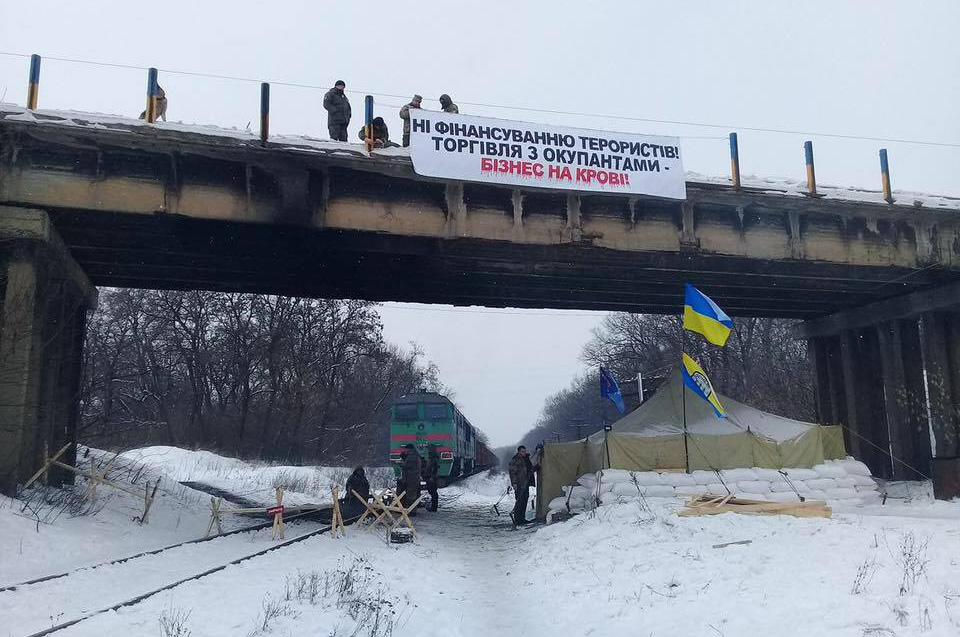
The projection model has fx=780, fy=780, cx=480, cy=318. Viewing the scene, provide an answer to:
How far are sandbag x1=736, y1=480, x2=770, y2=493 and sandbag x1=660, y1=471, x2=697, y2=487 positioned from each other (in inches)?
39.9

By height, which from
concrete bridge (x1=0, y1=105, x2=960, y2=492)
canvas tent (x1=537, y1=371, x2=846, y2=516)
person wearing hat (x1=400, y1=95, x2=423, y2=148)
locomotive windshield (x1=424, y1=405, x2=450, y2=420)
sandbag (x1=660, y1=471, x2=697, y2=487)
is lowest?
sandbag (x1=660, y1=471, x2=697, y2=487)

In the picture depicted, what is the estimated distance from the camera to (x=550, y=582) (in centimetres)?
1132

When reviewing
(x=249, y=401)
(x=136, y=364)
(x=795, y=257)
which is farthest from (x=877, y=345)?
(x=136, y=364)

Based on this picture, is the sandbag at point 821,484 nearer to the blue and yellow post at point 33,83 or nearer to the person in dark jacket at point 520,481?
the person in dark jacket at point 520,481

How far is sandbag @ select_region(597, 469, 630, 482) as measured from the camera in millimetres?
16947

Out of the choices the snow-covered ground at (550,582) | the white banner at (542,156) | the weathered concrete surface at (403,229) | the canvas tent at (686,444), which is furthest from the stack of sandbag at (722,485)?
the white banner at (542,156)

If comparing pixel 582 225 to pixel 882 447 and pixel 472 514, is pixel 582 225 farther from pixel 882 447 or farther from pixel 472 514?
pixel 882 447

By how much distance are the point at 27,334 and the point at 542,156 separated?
10777 mm

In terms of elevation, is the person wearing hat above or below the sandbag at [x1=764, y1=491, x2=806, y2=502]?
above

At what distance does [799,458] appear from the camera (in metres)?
18.1

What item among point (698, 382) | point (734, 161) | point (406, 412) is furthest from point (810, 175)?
point (406, 412)

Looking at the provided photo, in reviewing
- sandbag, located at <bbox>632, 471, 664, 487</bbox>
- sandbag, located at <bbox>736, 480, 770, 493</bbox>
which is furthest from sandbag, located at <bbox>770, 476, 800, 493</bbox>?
sandbag, located at <bbox>632, 471, 664, 487</bbox>

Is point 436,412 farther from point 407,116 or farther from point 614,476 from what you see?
point 407,116

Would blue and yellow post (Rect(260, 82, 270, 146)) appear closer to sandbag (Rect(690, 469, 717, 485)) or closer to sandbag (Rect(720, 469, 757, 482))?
sandbag (Rect(690, 469, 717, 485))
